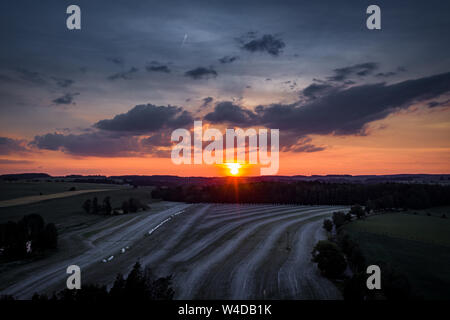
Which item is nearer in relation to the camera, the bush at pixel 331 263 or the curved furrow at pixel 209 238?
the bush at pixel 331 263

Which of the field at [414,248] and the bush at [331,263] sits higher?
the bush at [331,263]

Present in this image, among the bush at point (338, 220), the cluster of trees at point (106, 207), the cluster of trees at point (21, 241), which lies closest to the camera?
the cluster of trees at point (21, 241)

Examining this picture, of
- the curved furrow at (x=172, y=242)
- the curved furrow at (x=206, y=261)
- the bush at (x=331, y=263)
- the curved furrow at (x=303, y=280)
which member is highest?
the bush at (x=331, y=263)

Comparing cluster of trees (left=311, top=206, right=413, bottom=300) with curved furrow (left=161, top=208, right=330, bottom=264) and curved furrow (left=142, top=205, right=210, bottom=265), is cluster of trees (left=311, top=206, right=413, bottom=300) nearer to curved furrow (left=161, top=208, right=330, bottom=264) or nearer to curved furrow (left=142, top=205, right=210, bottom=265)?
curved furrow (left=161, top=208, right=330, bottom=264)

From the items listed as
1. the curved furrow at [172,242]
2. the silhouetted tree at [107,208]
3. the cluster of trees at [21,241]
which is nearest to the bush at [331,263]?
the curved furrow at [172,242]

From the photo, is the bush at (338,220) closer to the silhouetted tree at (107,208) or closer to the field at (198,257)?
the field at (198,257)

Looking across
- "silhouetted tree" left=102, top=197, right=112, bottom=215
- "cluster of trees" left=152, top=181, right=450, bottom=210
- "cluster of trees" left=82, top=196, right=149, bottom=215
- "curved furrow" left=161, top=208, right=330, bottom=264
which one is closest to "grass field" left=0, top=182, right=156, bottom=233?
"cluster of trees" left=82, top=196, right=149, bottom=215

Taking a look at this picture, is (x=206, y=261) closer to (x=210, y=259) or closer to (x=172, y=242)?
(x=210, y=259)
